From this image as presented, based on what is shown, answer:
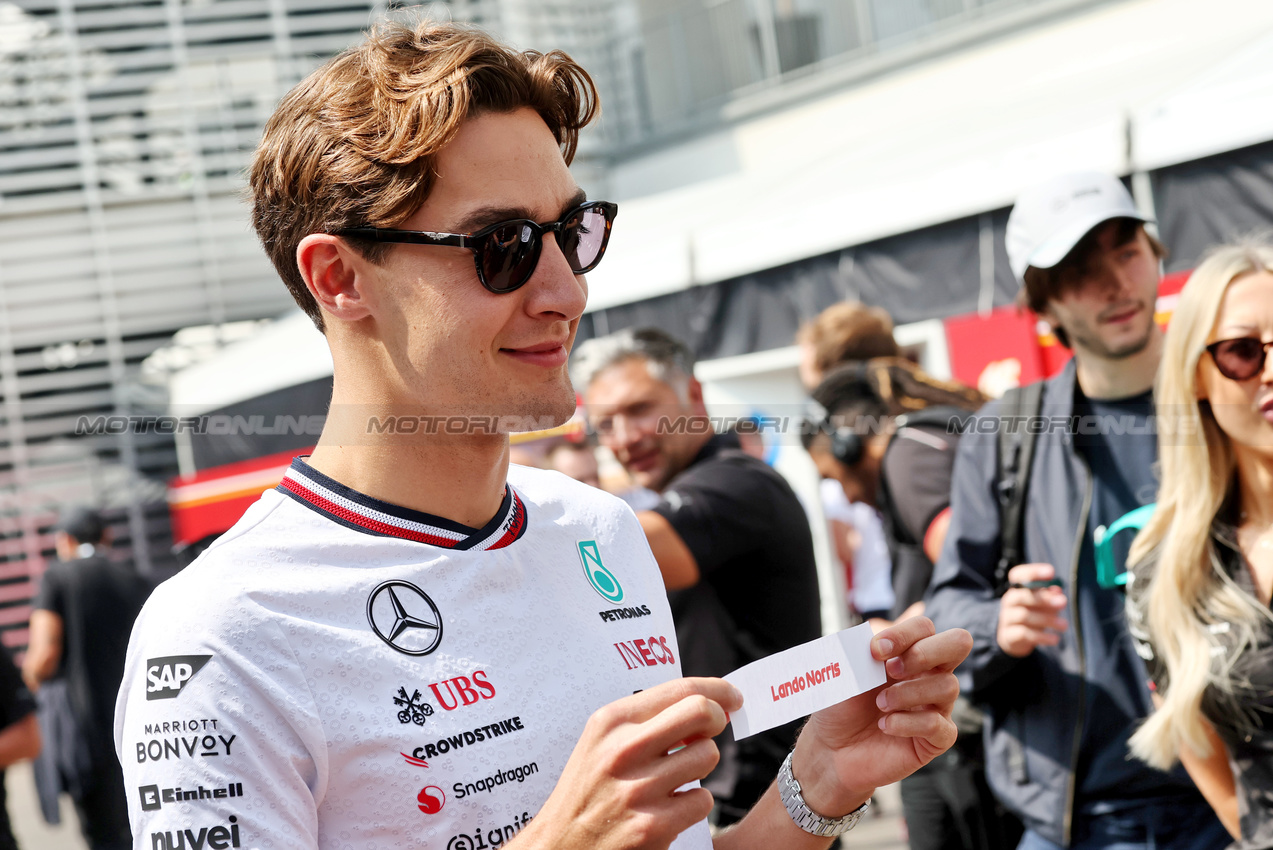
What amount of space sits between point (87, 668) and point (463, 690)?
5.20m

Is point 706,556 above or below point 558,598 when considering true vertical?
below

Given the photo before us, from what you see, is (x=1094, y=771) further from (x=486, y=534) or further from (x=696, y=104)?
(x=696, y=104)

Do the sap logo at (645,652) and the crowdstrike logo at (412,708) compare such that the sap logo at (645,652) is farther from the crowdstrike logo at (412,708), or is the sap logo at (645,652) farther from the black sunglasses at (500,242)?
the black sunglasses at (500,242)

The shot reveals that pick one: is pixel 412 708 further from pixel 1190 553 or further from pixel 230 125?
pixel 230 125

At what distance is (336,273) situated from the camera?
152cm

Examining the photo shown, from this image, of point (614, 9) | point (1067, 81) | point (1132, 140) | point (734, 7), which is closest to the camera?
point (1132, 140)

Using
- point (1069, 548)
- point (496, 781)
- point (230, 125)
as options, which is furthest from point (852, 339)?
point (230, 125)

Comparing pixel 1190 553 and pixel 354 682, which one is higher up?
pixel 354 682

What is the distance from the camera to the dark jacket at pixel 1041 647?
2611 mm

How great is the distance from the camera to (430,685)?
52.2 inches

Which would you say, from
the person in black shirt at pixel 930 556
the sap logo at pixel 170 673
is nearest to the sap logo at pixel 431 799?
the sap logo at pixel 170 673

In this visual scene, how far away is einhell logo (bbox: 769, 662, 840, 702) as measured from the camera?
1309mm

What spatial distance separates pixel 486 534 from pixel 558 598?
13cm

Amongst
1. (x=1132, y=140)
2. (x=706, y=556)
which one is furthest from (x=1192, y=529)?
(x=1132, y=140)
